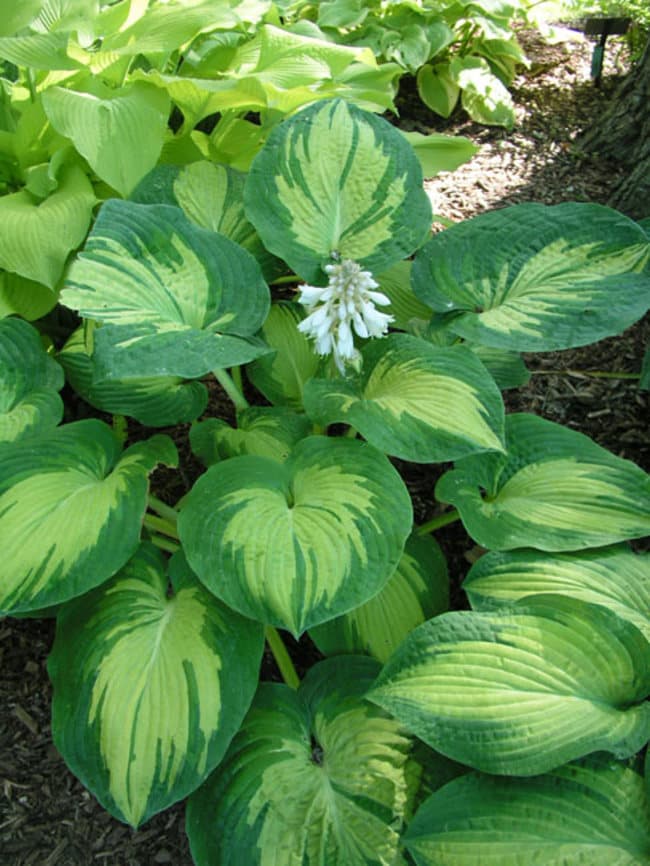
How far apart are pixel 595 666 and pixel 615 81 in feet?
9.04

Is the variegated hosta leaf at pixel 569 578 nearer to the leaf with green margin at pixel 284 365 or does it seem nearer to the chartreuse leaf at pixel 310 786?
the chartreuse leaf at pixel 310 786

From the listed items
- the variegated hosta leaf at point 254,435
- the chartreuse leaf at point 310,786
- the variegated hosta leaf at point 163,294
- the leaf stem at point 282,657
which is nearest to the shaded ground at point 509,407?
the leaf stem at point 282,657

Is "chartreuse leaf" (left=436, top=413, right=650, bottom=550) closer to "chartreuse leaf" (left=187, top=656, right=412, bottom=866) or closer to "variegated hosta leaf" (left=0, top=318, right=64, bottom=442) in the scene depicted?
"chartreuse leaf" (left=187, top=656, right=412, bottom=866)

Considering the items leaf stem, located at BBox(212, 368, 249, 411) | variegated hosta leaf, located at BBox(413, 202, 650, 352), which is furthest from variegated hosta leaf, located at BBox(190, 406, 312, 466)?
variegated hosta leaf, located at BBox(413, 202, 650, 352)

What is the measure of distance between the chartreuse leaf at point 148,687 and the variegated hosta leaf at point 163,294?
0.41 meters

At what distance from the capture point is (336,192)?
1.67 meters

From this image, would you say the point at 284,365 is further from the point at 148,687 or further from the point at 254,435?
the point at 148,687

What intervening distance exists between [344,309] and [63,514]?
0.61 meters

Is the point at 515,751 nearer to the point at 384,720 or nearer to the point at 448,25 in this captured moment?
the point at 384,720

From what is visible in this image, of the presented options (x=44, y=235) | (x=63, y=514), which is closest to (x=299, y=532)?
(x=63, y=514)

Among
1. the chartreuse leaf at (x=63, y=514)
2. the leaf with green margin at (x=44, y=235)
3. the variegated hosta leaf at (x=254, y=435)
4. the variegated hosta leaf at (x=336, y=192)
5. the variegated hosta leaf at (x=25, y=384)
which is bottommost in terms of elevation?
the variegated hosta leaf at (x=254, y=435)

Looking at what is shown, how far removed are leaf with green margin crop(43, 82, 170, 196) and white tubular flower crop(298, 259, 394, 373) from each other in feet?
2.28

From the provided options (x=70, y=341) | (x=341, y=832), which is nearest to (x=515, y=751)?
(x=341, y=832)

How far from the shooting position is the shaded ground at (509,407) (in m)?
1.46
